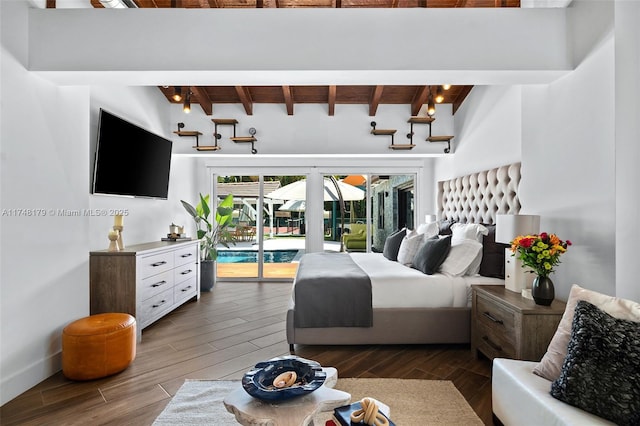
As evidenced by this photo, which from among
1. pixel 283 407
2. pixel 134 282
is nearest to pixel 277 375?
pixel 283 407

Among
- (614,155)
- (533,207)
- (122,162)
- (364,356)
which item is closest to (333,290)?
(364,356)

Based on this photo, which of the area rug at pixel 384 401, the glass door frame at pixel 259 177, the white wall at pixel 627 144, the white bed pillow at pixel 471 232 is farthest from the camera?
the glass door frame at pixel 259 177

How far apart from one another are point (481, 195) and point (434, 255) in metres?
1.36

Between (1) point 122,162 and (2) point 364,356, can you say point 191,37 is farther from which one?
(2) point 364,356

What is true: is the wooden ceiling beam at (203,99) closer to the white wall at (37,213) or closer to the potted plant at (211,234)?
the potted plant at (211,234)

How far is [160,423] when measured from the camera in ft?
6.02

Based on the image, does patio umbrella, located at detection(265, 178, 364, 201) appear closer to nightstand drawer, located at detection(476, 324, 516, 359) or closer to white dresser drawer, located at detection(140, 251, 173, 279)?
white dresser drawer, located at detection(140, 251, 173, 279)

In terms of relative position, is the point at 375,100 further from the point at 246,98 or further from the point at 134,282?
the point at 134,282

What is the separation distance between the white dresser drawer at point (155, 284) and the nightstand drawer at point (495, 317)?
3.04 m

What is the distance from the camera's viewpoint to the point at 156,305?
11.2 ft

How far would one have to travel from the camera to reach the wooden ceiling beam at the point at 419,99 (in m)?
4.38

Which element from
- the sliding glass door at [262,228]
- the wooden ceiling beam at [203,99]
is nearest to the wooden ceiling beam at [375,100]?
the sliding glass door at [262,228]

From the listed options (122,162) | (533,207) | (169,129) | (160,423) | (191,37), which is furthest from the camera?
(169,129)

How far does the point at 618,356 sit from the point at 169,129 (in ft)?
17.6
